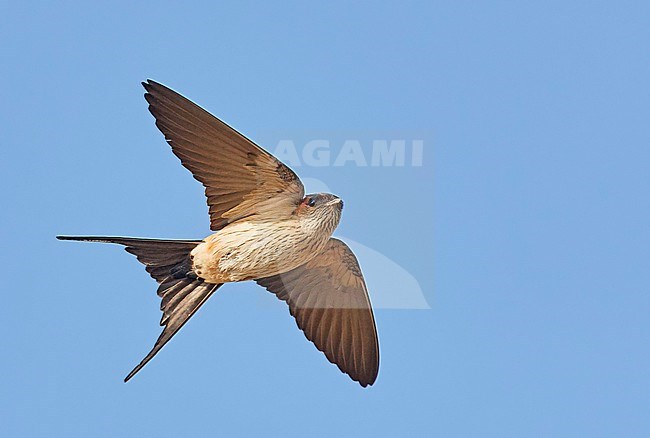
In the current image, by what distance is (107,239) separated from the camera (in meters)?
5.83

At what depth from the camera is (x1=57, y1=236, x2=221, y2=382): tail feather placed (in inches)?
246

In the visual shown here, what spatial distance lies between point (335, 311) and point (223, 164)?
4.44 feet

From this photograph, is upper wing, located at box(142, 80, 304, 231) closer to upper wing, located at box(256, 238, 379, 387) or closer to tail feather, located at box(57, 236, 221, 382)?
tail feather, located at box(57, 236, 221, 382)

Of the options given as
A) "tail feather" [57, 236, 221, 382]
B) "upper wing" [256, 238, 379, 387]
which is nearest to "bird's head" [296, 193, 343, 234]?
"tail feather" [57, 236, 221, 382]

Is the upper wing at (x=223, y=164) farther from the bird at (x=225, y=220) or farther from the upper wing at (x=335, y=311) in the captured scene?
the upper wing at (x=335, y=311)

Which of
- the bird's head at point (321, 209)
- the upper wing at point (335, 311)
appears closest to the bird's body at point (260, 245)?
the bird's head at point (321, 209)

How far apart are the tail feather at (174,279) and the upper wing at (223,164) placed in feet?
0.83

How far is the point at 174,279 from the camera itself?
635 centimetres

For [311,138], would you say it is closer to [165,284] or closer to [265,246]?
[265,246]

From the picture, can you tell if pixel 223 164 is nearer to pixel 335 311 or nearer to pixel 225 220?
pixel 225 220

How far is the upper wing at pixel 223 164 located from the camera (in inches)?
232

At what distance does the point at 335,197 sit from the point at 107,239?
119cm

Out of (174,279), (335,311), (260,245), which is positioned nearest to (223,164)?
(260,245)

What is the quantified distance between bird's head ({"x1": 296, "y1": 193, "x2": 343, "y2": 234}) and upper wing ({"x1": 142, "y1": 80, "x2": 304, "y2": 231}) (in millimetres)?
62
